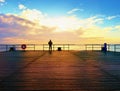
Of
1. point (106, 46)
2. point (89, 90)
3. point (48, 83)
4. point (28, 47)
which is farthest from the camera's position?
point (28, 47)

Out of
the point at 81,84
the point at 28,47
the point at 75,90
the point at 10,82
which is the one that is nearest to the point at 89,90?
the point at 75,90

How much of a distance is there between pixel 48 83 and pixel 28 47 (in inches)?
2013

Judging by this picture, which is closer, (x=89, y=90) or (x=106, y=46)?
(x=89, y=90)

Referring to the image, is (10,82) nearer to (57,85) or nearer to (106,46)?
(57,85)

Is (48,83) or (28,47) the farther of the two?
(28,47)

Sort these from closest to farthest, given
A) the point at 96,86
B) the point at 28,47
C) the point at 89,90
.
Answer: the point at 89,90
the point at 96,86
the point at 28,47

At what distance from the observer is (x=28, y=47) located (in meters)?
64.8

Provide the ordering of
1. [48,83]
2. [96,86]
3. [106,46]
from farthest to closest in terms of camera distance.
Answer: [106,46] → [48,83] → [96,86]

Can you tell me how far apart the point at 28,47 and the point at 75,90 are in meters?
53.1

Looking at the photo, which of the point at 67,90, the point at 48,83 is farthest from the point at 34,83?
the point at 67,90

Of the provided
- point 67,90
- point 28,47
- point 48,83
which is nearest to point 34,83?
point 48,83

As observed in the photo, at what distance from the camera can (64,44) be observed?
68.2 meters

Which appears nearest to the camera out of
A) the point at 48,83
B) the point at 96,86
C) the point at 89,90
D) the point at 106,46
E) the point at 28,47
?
the point at 89,90

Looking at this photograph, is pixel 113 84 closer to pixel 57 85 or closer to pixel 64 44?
pixel 57 85
